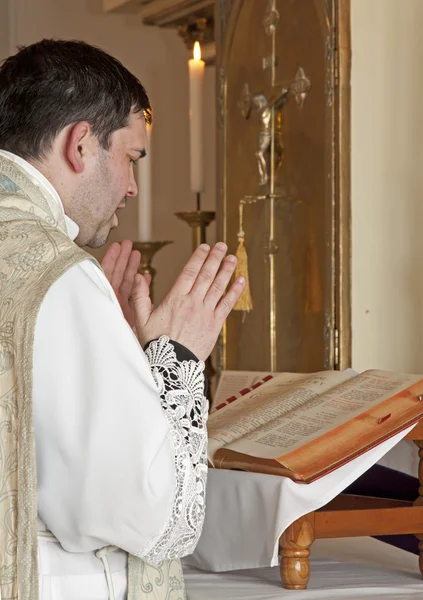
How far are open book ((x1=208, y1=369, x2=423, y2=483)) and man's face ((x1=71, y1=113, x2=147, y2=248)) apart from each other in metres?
0.41

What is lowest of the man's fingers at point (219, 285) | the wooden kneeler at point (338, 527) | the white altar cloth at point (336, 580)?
the white altar cloth at point (336, 580)

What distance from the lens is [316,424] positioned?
1551mm

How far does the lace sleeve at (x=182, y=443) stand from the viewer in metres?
1.14

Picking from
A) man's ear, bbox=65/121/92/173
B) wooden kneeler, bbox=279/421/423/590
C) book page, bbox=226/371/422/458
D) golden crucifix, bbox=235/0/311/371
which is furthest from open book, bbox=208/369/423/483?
golden crucifix, bbox=235/0/311/371

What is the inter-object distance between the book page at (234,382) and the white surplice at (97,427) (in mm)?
1043

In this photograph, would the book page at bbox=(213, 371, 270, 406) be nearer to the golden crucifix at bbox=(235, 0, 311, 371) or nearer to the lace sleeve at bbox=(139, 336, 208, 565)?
the golden crucifix at bbox=(235, 0, 311, 371)

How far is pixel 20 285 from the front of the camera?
115 cm

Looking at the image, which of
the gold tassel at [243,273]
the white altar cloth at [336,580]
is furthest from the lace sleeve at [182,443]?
the gold tassel at [243,273]

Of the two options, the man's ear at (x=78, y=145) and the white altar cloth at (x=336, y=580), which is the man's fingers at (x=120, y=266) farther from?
the white altar cloth at (x=336, y=580)

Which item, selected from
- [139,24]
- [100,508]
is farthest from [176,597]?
[139,24]

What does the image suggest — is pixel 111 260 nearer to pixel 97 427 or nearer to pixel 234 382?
pixel 234 382

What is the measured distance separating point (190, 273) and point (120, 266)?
1.50ft

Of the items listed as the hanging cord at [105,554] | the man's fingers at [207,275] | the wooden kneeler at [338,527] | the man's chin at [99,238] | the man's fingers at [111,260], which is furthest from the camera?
the man's fingers at [111,260]

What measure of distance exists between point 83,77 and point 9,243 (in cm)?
29
